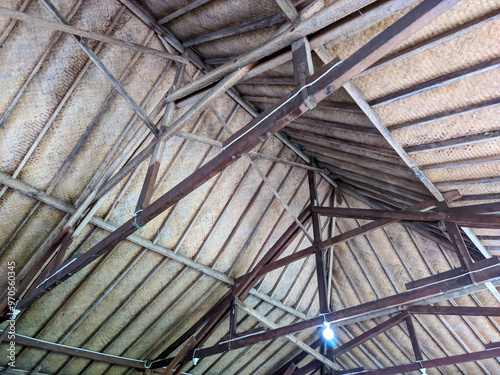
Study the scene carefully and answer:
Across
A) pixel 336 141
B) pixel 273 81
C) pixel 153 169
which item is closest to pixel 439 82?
pixel 336 141

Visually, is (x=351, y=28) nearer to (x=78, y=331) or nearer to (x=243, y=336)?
(x=243, y=336)

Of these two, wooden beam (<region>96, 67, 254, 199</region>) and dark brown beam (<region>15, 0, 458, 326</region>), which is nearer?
dark brown beam (<region>15, 0, 458, 326</region>)

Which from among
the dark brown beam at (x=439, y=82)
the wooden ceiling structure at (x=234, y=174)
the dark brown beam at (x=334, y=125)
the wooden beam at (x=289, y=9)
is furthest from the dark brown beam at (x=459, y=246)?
the wooden beam at (x=289, y=9)

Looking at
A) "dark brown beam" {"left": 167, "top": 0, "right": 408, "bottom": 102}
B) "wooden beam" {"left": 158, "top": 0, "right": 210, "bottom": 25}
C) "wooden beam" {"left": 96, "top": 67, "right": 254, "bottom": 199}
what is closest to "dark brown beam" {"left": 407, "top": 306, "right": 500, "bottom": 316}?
"dark brown beam" {"left": 167, "top": 0, "right": 408, "bottom": 102}

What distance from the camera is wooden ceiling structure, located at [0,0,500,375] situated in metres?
4.05

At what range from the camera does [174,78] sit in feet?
20.6

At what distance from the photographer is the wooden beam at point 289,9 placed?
3705 mm

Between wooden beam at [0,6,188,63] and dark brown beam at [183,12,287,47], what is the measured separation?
0.36m

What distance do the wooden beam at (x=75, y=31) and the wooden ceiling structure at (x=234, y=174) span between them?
2 cm

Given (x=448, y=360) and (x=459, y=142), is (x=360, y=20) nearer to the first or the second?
(x=459, y=142)

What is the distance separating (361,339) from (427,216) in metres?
3.51

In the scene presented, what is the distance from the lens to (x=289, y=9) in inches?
148

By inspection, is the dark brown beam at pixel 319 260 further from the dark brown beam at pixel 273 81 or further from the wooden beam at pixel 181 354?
the wooden beam at pixel 181 354

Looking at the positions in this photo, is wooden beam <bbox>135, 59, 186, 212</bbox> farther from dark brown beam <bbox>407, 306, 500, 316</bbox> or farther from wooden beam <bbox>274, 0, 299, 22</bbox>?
dark brown beam <bbox>407, 306, 500, 316</bbox>
